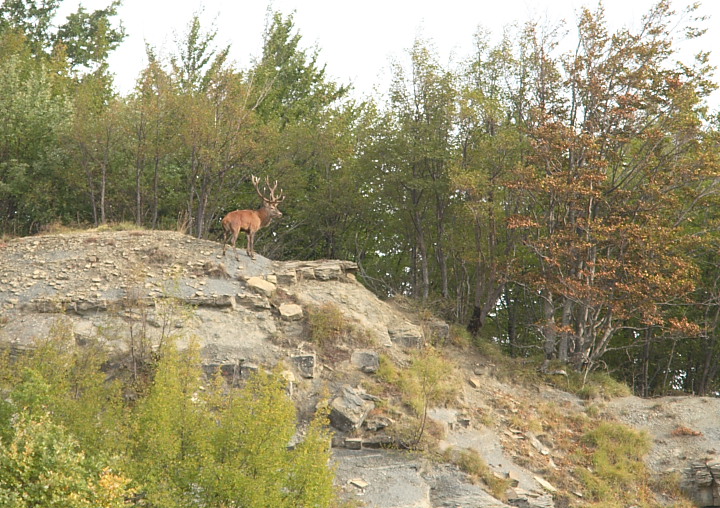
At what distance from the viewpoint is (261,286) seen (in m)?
24.9

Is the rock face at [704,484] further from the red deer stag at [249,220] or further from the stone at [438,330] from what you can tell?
the red deer stag at [249,220]

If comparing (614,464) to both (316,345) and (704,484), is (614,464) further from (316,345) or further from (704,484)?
(316,345)

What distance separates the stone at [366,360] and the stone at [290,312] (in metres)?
1.95

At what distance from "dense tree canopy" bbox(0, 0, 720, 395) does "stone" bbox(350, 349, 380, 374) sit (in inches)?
254

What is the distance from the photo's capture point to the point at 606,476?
72.8ft

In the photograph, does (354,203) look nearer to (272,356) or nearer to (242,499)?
(272,356)

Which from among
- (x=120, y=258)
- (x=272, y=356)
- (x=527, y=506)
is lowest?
(x=527, y=506)

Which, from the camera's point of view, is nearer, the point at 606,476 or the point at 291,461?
the point at 291,461

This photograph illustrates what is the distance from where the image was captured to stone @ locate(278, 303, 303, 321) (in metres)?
24.3

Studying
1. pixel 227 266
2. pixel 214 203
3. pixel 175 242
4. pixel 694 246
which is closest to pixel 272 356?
pixel 227 266

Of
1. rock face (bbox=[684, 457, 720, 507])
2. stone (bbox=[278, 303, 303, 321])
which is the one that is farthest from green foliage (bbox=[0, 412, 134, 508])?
rock face (bbox=[684, 457, 720, 507])

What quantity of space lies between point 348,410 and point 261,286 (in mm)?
5341

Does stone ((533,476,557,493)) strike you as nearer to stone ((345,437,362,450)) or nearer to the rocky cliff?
the rocky cliff

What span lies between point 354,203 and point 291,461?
17.9 m
